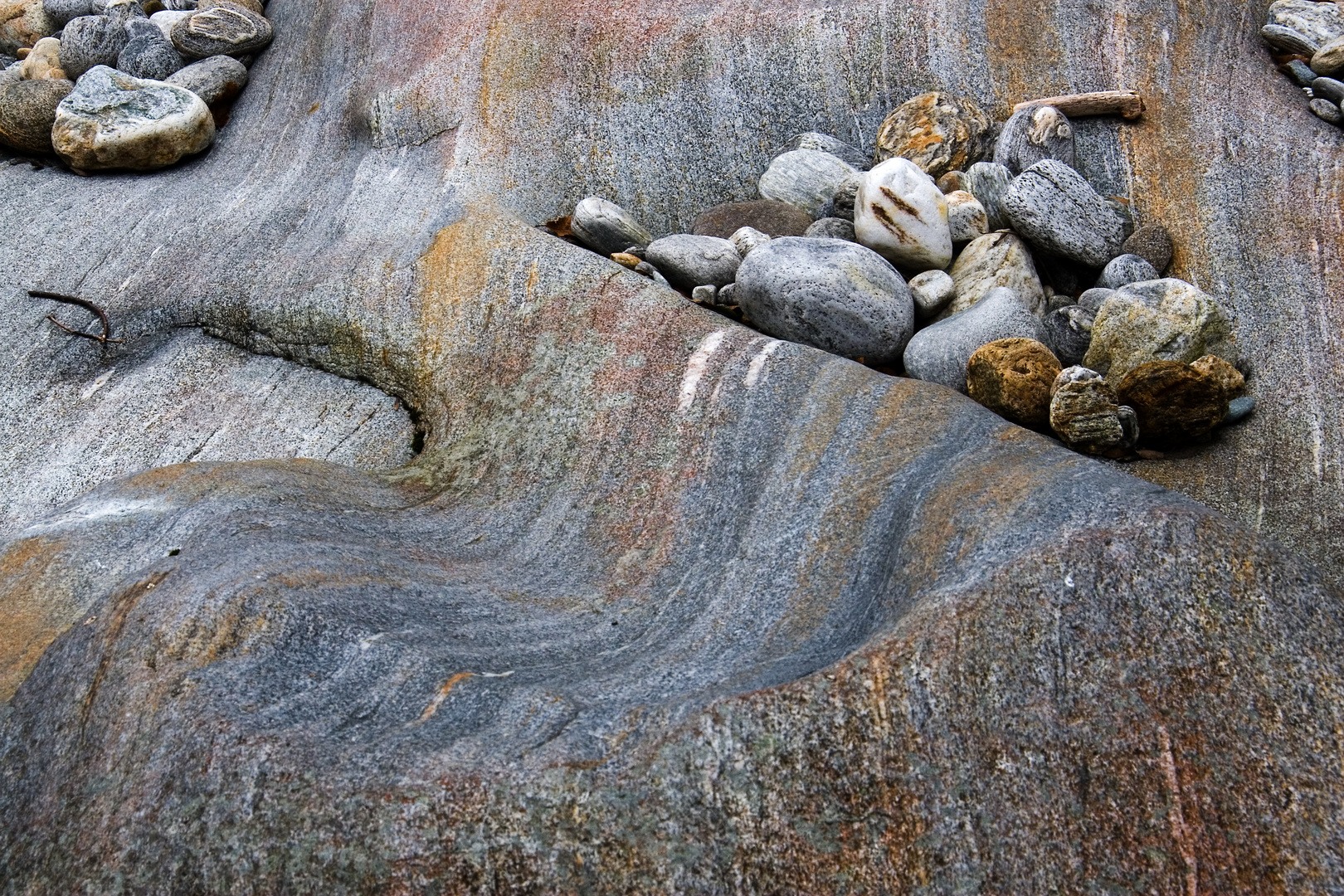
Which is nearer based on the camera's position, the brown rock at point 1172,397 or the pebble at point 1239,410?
the brown rock at point 1172,397

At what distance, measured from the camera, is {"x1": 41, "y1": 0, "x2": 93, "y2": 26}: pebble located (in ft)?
22.1

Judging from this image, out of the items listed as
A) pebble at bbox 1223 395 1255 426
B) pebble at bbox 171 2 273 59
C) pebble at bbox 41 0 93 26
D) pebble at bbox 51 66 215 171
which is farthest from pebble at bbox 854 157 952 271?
pebble at bbox 41 0 93 26

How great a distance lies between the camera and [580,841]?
1.97 metres

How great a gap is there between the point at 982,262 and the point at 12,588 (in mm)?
3640

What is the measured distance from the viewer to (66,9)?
679 cm

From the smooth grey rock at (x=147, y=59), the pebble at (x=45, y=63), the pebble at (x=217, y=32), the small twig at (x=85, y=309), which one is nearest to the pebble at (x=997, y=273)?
the small twig at (x=85, y=309)

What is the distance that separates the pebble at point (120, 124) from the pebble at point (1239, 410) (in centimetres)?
509

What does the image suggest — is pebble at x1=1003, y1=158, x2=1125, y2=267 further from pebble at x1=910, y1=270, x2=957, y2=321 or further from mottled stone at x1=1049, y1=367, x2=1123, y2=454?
mottled stone at x1=1049, y1=367, x2=1123, y2=454

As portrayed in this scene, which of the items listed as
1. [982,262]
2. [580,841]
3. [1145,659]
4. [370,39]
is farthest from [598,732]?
[370,39]

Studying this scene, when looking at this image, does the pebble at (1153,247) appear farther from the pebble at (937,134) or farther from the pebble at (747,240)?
the pebble at (747,240)

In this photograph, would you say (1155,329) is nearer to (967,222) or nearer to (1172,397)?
(1172,397)

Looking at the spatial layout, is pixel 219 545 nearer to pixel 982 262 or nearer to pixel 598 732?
pixel 598 732

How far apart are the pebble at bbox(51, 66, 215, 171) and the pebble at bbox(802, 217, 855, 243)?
Result: 3.36m

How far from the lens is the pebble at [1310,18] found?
5.05 meters
